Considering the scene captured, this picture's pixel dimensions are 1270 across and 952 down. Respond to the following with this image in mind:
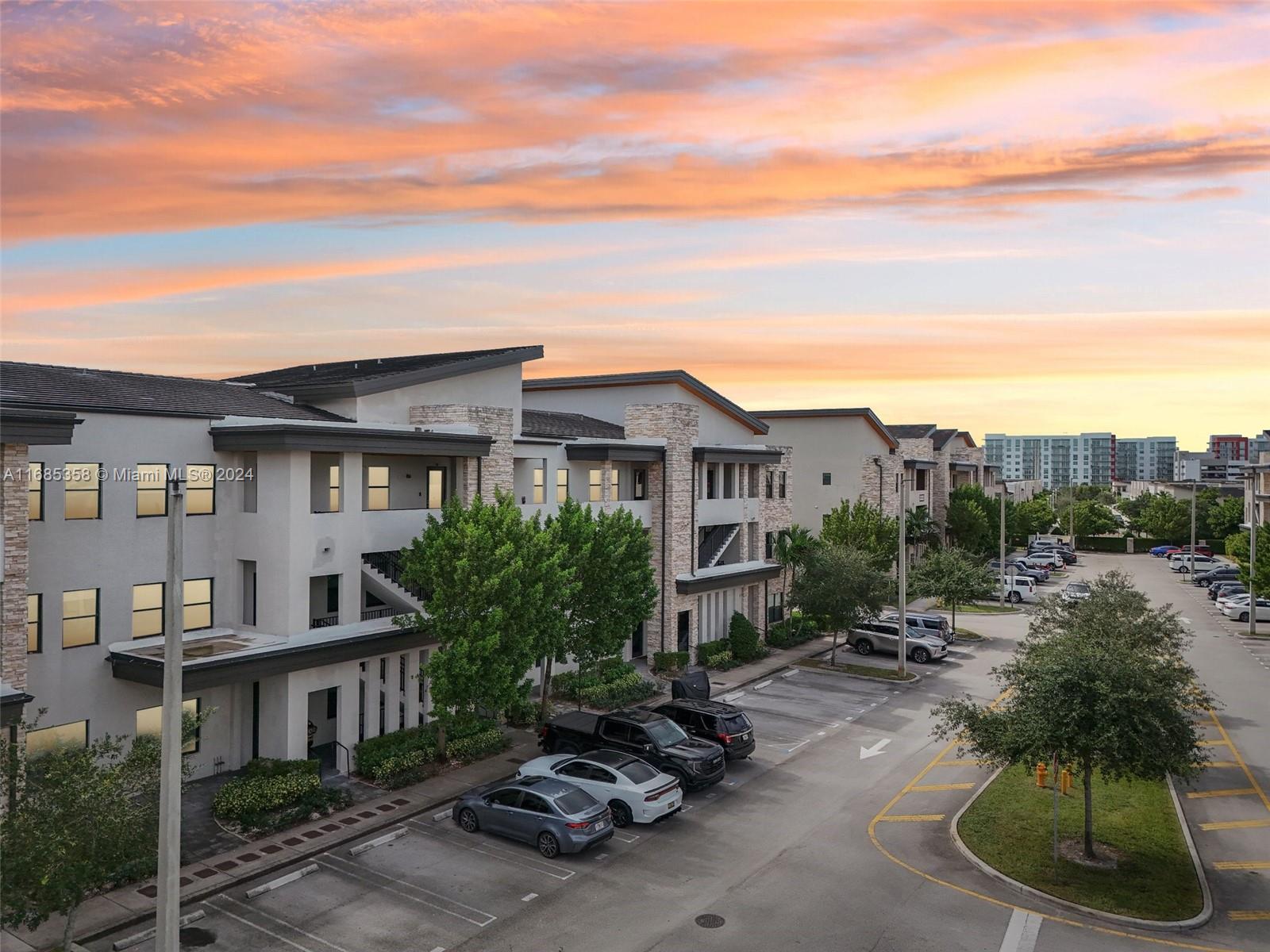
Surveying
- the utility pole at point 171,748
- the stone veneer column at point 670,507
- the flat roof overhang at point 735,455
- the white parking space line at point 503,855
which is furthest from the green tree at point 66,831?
the flat roof overhang at point 735,455

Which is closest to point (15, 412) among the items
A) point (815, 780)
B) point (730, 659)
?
point (815, 780)

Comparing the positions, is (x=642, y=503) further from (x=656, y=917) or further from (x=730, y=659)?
(x=656, y=917)

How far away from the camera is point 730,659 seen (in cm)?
4181

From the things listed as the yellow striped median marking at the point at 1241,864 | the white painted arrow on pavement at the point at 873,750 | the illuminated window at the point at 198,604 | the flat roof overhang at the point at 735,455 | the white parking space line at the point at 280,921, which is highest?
the flat roof overhang at the point at 735,455

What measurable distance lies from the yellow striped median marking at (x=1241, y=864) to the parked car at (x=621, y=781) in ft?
40.0

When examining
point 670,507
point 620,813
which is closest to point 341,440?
point 620,813

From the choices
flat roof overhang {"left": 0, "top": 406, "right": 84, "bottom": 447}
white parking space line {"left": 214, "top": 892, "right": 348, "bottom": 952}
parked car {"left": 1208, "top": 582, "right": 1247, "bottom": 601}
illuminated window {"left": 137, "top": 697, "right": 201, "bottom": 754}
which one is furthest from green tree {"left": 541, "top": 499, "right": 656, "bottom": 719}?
parked car {"left": 1208, "top": 582, "right": 1247, "bottom": 601}

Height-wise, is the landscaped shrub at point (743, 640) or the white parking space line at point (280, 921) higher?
the landscaped shrub at point (743, 640)

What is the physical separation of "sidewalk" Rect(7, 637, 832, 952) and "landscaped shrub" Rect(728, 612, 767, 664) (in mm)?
14802

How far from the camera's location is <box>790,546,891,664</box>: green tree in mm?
41812

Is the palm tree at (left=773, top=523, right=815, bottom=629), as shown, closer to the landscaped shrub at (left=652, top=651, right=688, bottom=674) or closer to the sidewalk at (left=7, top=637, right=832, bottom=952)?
the landscaped shrub at (left=652, top=651, right=688, bottom=674)

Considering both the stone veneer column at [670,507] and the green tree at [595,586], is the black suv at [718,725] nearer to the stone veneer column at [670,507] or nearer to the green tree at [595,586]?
the green tree at [595,586]

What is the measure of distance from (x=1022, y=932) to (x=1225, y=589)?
5869cm

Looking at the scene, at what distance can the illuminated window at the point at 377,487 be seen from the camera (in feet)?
95.8
